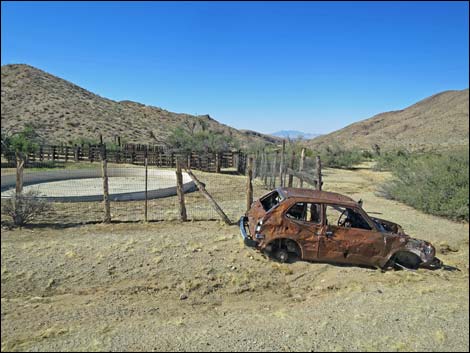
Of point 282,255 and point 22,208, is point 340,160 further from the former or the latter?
point 22,208

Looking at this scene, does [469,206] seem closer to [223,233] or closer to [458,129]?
[223,233]

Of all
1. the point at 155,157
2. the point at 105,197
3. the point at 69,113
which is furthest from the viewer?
the point at 69,113

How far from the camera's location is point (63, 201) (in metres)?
10.8

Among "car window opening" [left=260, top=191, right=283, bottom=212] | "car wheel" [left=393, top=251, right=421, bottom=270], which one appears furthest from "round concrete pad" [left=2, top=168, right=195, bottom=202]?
"car wheel" [left=393, top=251, right=421, bottom=270]

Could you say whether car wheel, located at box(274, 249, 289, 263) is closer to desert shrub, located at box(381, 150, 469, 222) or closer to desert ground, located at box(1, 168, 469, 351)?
desert ground, located at box(1, 168, 469, 351)

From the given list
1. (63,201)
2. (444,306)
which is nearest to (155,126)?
(63,201)

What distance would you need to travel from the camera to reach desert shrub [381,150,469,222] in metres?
11.3

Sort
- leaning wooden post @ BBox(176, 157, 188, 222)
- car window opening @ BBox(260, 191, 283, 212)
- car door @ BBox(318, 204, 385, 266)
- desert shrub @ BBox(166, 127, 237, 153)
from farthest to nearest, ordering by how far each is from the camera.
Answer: desert shrub @ BBox(166, 127, 237, 153) → leaning wooden post @ BBox(176, 157, 188, 222) → car window opening @ BBox(260, 191, 283, 212) → car door @ BBox(318, 204, 385, 266)

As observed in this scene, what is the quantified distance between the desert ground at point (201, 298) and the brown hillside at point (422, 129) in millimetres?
38048

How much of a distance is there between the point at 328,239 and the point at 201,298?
2672 mm

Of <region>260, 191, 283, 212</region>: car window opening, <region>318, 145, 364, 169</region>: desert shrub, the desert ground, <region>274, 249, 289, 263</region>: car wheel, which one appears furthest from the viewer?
<region>318, 145, 364, 169</region>: desert shrub

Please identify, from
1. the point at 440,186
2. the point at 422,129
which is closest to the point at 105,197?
the point at 440,186

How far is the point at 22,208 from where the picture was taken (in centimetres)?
802

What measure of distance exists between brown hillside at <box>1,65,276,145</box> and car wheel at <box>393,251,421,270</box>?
1611 inches
